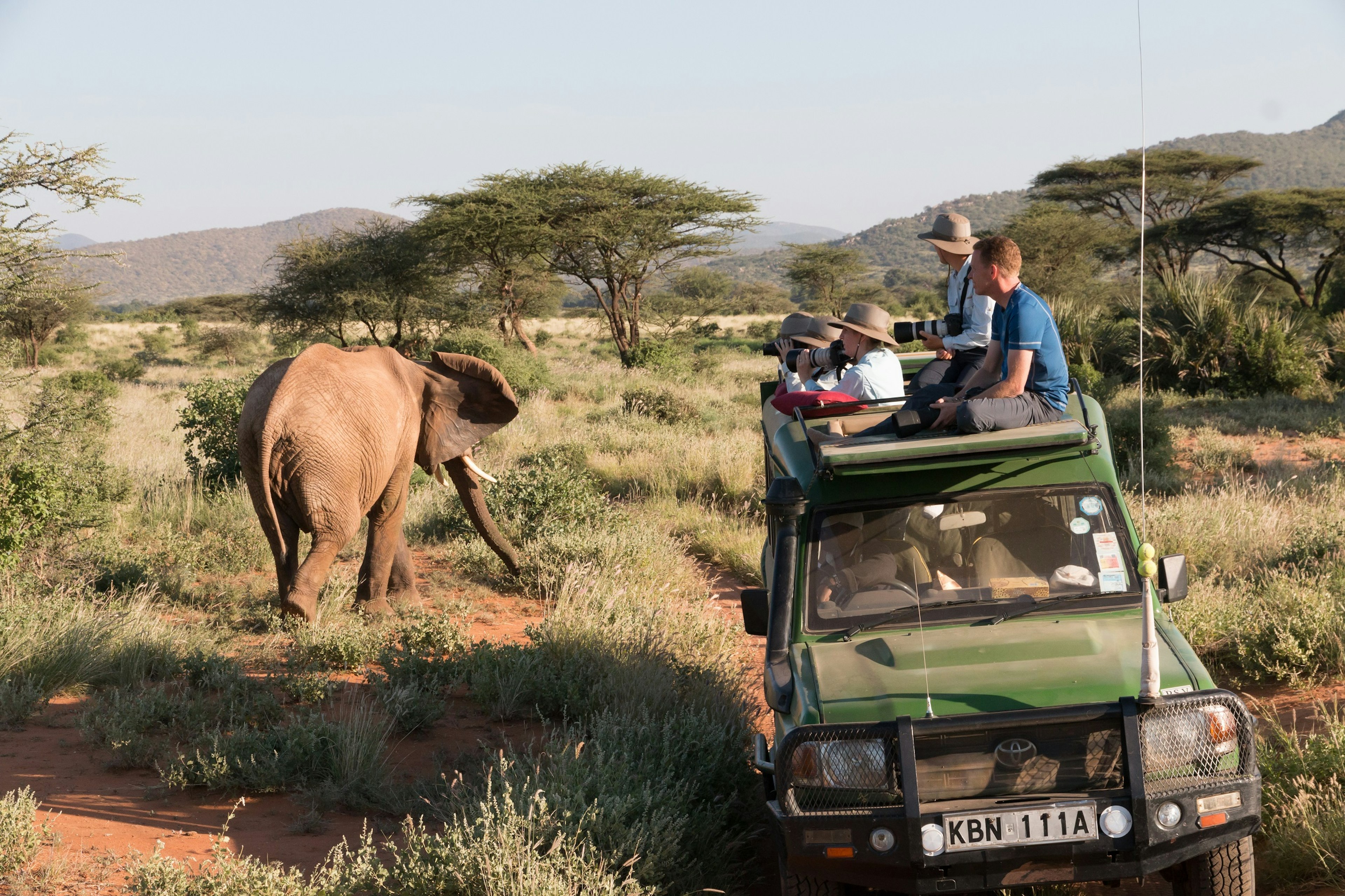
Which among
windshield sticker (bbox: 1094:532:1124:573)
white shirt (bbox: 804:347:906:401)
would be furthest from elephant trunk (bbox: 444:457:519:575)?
windshield sticker (bbox: 1094:532:1124:573)

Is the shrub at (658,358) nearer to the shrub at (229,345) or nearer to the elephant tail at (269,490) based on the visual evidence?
the shrub at (229,345)

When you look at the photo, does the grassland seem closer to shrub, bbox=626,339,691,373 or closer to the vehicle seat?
the vehicle seat

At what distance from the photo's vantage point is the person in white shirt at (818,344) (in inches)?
252

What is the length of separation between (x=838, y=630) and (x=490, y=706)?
9.65ft

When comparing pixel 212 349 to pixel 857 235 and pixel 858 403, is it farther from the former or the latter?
pixel 857 235

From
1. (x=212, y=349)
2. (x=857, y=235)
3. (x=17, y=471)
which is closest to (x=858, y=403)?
(x=17, y=471)

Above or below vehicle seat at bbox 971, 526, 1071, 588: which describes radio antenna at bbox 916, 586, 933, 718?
below

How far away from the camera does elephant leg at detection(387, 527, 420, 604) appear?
27.0 feet

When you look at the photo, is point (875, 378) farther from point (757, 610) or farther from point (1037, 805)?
point (1037, 805)

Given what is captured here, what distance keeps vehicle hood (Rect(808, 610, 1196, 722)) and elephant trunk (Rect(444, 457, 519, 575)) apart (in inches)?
202

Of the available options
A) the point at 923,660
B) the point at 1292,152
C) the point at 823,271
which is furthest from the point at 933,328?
the point at 1292,152

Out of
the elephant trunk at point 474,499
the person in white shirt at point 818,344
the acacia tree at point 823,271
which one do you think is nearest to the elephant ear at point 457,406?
the elephant trunk at point 474,499

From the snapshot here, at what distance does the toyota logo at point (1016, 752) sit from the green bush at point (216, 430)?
1014 cm

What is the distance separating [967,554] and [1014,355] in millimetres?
883
